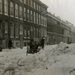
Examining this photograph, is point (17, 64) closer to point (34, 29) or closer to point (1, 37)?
point (1, 37)

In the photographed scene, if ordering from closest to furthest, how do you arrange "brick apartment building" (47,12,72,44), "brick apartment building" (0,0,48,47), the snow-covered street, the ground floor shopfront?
the snow-covered street < "brick apartment building" (0,0,48,47) < the ground floor shopfront < "brick apartment building" (47,12,72,44)

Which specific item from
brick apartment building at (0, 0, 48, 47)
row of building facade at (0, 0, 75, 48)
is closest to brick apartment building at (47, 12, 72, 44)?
row of building facade at (0, 0, 75, 48)

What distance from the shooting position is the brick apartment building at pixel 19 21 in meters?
40.6

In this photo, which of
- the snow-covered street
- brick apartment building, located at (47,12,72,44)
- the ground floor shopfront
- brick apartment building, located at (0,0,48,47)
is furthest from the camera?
brick apartment building, located at (47,12,72,44)

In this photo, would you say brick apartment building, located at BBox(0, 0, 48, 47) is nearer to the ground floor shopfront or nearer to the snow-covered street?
the ground floor shopfront

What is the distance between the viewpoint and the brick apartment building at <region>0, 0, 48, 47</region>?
40.6 m

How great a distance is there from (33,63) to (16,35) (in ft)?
105

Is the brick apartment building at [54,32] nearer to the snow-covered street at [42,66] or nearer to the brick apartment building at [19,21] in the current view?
the brick apartment building at [19,21]

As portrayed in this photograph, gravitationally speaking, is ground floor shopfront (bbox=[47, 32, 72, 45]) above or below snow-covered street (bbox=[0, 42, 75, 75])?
above

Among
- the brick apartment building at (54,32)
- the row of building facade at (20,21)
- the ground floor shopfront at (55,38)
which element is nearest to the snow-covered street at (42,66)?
the row of building facade at (20,21)

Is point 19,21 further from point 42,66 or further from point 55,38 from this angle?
point 42,66

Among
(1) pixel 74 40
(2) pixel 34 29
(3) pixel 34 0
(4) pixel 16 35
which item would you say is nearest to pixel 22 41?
(4) pixel 16 35

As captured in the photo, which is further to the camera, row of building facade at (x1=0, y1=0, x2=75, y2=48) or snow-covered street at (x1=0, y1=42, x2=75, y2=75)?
row of building facade at (x1=0, y1=0, x2=75, y2=48)

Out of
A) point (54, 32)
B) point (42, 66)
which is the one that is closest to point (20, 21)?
point (54, 32)
